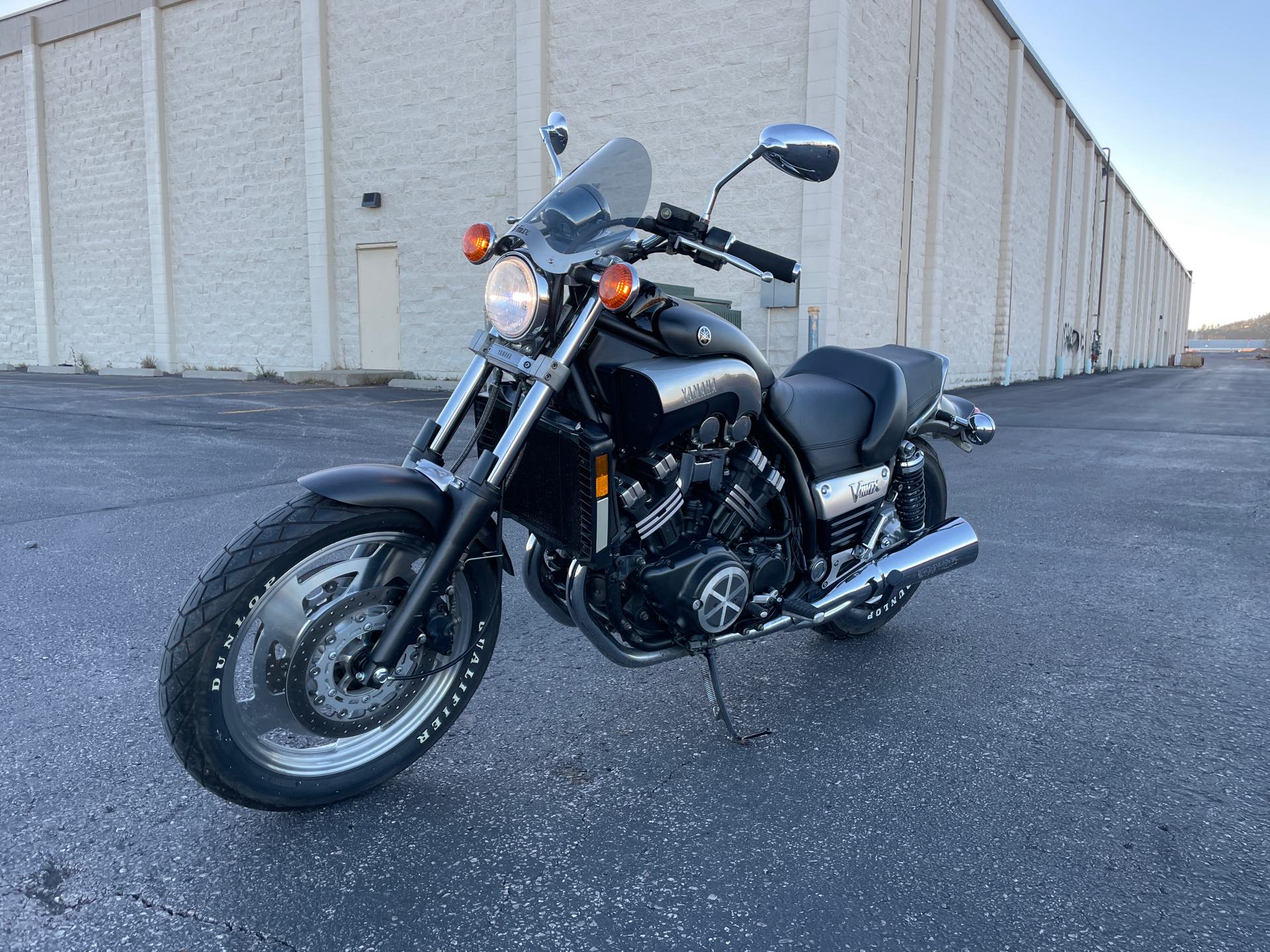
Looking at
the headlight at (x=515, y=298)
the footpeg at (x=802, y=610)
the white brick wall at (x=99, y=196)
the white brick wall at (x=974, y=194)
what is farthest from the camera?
the white brick wall at (x=99, y=196)

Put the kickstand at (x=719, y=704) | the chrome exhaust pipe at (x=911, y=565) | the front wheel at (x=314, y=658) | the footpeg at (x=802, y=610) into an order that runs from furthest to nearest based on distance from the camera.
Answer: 1. the chrome exhaust pipe at (x=911, y=565)
2. the footpeg at (x=802, y=610)
3. the kickstand at (x=719, y=704)
4. the front wheel at (x=314, y=658)

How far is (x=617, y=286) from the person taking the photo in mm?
2283

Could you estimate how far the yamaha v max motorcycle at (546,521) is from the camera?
2.20 m

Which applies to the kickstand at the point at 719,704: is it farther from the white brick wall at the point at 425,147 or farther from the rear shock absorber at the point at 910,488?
the white brick wall at the point at 425,147

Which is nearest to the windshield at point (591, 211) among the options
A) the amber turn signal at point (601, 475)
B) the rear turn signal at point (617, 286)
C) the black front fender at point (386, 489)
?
the rear turn signal at point (617, 286)

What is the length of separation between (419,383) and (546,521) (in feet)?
51.3

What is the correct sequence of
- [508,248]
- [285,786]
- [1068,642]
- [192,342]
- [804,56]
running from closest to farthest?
[285,786], [508,248], [1068,642], [804,56], [192,342]

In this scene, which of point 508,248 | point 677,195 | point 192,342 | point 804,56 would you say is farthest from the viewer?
point 192,342

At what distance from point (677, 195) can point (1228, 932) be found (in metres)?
14.4

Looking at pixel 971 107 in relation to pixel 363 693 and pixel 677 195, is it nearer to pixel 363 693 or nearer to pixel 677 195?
pixel 677 195

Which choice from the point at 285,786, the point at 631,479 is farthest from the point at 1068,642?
the point at 285,786

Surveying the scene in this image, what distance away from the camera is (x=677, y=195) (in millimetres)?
15188

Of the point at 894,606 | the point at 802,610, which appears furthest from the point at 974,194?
the point at 802,610

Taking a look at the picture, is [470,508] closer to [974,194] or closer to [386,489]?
[386,489]
